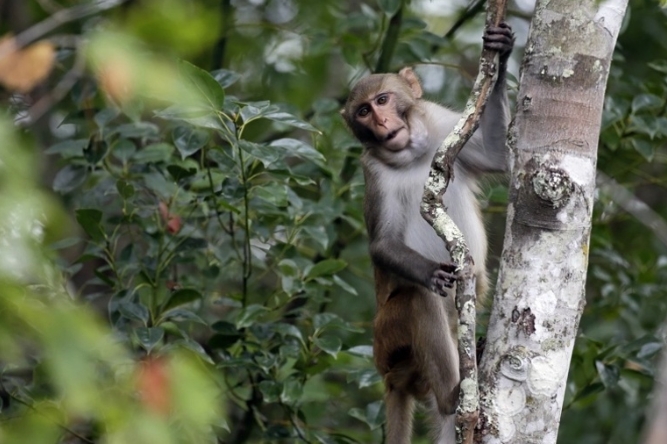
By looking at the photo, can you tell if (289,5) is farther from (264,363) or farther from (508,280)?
(508,280)

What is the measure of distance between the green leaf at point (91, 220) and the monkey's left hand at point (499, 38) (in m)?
2.31

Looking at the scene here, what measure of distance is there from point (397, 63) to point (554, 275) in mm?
3596

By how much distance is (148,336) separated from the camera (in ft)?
16.0

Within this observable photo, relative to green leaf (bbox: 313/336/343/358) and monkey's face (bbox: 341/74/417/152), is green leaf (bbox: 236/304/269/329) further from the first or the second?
monkey's face (bbox: 341/74/417/152)

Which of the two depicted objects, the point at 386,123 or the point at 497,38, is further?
the point at 386,123

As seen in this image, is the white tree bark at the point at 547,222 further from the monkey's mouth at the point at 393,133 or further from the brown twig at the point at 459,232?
the monkey's mouth at the point at 393,133

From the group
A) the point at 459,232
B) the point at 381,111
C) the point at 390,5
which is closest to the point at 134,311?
the point at 381,111

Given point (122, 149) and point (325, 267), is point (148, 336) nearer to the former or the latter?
point (325, 267)

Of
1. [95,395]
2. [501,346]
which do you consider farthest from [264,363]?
[95,395]

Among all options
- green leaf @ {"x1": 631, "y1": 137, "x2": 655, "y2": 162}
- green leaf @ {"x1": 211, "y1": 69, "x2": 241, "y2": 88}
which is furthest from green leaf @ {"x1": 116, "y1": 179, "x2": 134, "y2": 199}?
green leaf @ {"x1": 631, "y1": 137, "x2": 655, "y2": 162}

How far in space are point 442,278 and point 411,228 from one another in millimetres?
1004

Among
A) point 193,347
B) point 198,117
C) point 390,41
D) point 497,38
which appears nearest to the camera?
point 497,38

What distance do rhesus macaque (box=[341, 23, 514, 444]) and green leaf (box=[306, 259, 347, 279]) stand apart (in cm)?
19

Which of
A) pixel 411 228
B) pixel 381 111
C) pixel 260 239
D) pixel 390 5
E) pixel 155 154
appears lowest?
pixel 260 239
